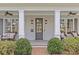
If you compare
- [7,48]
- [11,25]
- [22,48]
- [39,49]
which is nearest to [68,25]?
[11,25]

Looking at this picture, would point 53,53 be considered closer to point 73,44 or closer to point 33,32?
point 73,44

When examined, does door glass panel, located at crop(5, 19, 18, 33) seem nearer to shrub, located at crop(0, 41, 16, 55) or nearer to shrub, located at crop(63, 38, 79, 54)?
shrub, located at crop(0, 41, 16, 55)

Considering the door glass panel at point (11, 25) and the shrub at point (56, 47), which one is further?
the door glass panel at point (11, 25)

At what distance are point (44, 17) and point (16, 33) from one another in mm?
3323

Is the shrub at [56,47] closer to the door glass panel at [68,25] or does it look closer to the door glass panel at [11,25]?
the door glass panel at [68,25]

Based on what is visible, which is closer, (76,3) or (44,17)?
(76,3)

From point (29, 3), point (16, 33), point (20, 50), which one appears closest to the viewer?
point (20, 50)

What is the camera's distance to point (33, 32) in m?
25.5

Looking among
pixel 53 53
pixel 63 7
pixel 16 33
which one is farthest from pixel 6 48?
pixel 16 33

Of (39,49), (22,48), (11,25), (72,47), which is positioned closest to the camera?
(22,48)

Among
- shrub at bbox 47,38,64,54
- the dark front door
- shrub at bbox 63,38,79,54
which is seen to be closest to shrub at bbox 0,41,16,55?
shrub at bbox 47,38,64,54

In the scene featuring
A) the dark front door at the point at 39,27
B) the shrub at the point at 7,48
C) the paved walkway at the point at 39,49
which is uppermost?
the dark front door at the point at 39,27

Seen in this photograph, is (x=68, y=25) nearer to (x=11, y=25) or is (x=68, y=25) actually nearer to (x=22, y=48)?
(x=11, y=25)

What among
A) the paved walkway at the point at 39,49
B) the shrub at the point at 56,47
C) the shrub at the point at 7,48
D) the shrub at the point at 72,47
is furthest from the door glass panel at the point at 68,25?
the shrub at the point at 7,48
